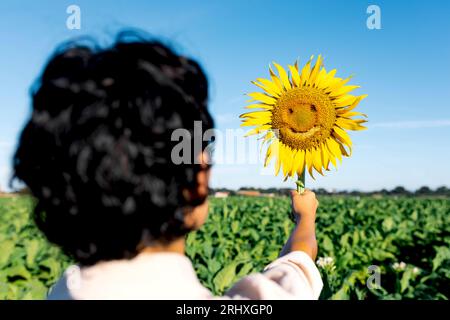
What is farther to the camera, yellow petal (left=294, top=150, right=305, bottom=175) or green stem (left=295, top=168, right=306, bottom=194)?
yellow petal (left=294, top=150, right=305, bottom=175)

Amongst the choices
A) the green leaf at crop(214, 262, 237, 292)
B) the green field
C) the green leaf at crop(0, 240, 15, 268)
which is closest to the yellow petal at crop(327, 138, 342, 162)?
the green field

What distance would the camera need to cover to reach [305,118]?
2.23 m

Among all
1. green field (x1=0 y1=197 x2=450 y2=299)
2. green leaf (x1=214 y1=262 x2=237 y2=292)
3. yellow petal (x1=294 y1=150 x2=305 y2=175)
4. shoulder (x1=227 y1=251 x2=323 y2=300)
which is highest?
yellow petal (x1=294 y1=150 x2=305 y2=175)

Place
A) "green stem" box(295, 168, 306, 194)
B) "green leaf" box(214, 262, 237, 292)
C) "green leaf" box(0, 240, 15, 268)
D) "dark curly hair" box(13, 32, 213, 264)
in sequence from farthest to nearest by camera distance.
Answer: "green leaf" box(0, 240, 15, 268), "green leaf" box(214, 262, 237, 292), "green stem" box(295, 168, 306, 194), "dark curly hair" box(13, 32, 213, 264)

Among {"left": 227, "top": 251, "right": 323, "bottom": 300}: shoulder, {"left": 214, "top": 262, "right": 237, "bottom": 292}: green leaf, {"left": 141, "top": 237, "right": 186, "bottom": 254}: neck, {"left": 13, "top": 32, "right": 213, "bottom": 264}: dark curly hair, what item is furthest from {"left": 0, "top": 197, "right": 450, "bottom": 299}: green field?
{"left": 227, "top": 251, "right": 323, "bottom": 300}: shoulder

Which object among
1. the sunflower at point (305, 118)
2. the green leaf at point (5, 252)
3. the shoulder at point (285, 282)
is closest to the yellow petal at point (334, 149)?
the sunflower at point (305, 118)

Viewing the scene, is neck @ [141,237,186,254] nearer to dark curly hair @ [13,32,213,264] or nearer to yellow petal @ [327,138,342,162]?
dark curly hair @ [13,32,213,264]

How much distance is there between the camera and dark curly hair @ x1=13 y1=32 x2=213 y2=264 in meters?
1.27

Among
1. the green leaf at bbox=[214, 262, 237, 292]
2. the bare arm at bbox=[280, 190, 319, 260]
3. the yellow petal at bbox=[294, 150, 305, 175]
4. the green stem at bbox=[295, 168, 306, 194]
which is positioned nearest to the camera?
the bare arm at bbox=[280, 190, 319, 260]

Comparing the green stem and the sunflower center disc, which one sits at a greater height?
the sunflower center disc

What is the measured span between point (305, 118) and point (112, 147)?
113 cm

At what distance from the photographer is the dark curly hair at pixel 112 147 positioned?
1270 millimetres

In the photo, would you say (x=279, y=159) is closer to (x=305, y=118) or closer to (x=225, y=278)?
(x=305, y=118)

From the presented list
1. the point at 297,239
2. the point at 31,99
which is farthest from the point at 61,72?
the point at 297,239
